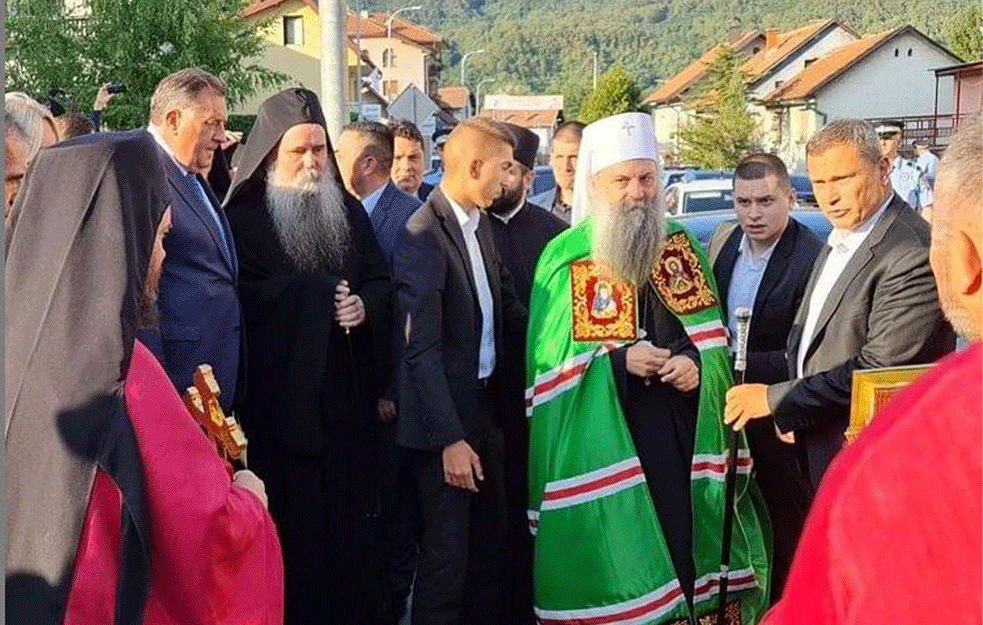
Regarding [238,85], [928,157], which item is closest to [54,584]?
[928,157]

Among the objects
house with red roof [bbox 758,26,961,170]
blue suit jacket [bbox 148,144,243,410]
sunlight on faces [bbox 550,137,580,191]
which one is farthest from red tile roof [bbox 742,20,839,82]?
blue suit jacket [bbox 148,144,243,410]

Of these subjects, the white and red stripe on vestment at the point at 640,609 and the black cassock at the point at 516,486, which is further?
the black cassock at the point at 516,486

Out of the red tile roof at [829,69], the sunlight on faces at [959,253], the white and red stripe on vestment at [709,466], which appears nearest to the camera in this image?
the sunlight on faces at [959,253]

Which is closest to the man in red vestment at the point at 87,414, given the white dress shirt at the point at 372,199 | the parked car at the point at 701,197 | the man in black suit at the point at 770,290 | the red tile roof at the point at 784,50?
the man in black suit at the point at 770,290

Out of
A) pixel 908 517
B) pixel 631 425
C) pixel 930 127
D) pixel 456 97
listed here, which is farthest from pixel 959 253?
pixel 456 97

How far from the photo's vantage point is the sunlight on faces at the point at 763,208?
5523mm

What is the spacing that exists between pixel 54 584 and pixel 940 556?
6.01 feet

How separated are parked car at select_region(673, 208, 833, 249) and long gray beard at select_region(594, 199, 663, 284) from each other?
14.0ft

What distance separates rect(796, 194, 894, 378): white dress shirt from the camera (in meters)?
4.46

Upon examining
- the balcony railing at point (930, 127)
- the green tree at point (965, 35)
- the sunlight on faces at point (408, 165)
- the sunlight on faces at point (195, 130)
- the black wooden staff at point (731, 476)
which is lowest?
the black wooden staff at point (731, 476)

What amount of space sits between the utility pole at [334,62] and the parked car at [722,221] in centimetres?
268

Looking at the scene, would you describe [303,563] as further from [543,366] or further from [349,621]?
[543,366]

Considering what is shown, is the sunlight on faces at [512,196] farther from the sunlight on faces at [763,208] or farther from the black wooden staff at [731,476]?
the black wooden staff at [731,476]

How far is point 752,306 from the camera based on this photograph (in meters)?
5.29
